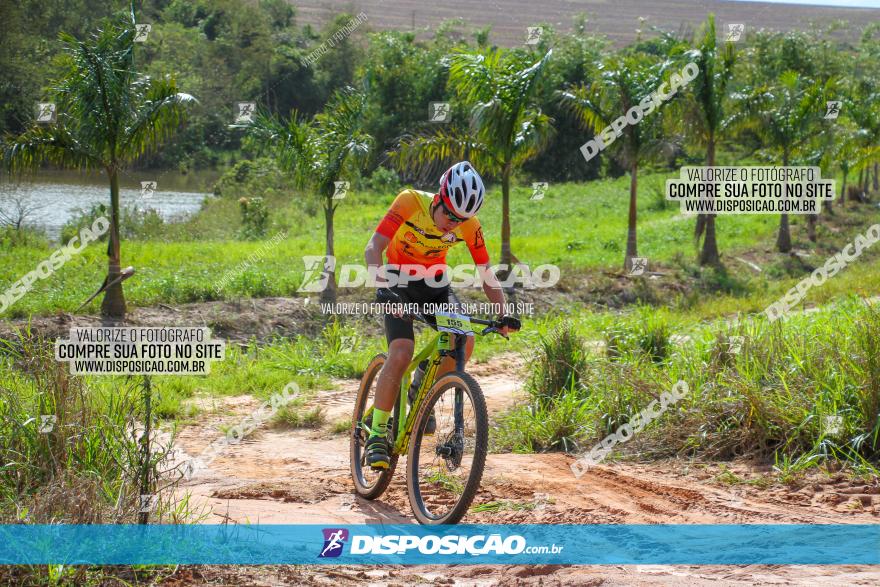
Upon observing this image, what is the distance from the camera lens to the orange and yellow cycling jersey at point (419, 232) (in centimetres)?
582

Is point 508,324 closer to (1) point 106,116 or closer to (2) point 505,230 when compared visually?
(1) point 106,116

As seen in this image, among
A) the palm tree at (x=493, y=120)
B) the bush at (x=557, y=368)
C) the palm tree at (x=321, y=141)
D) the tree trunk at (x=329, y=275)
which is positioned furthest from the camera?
the palm tree at (x=493, y=120)

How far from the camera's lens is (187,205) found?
33.8m

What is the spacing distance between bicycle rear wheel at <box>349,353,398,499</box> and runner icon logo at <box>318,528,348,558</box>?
0.63m

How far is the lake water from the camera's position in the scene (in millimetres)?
25797

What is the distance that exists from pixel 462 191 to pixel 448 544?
2.11m

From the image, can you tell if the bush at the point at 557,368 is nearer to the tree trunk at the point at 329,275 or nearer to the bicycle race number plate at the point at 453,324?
the bicycle race number plate at the point at 453,324

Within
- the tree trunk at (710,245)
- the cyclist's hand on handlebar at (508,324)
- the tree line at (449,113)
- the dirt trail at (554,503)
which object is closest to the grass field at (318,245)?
the tree trunk at (710,245)

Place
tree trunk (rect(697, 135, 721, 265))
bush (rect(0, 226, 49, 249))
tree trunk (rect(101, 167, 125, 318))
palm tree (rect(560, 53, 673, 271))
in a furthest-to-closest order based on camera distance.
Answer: tree trunk (rect(697, 135, 721, 265)) < palm tree (rect(560, 53, 673, 271)) < bush (rect(0, 226, 49, 249)) < tree trunk (rect(101, 167, 125, 318))

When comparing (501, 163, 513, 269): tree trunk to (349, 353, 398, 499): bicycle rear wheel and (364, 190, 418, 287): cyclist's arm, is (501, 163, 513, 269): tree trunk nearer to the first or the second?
(349, 353, 398, 499): bicycle rear wheel

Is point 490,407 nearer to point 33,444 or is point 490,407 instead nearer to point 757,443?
point 757,443

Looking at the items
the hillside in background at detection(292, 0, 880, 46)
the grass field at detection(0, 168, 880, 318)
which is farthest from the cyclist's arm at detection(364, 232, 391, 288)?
the hillside in background at detection(292, 0, 880, 46)

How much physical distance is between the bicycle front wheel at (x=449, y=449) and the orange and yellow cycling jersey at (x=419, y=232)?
98cm

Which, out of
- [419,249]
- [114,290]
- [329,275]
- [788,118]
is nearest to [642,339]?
[419,249]
